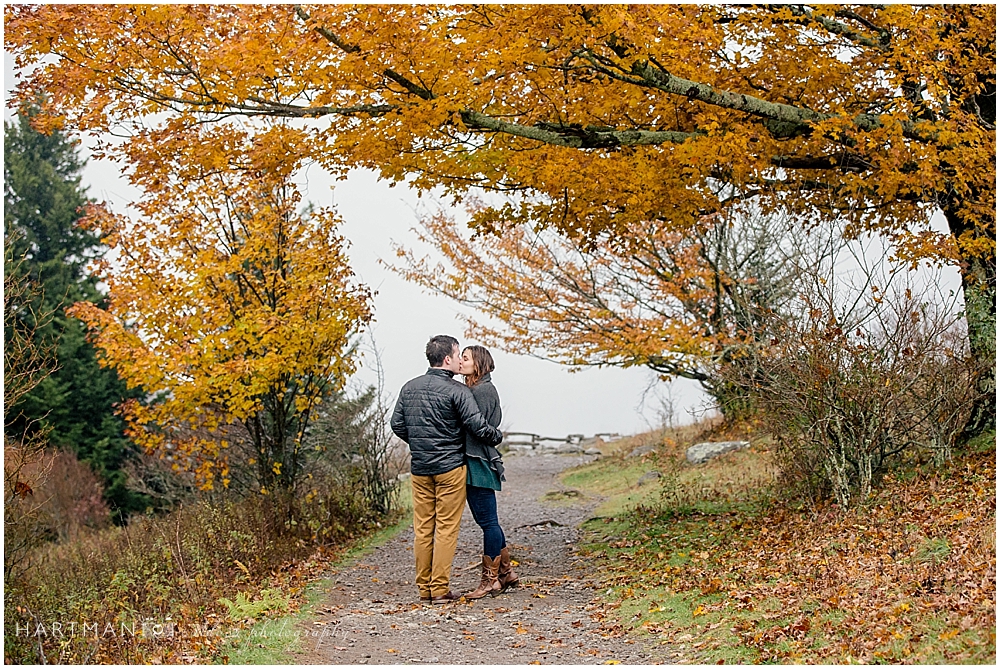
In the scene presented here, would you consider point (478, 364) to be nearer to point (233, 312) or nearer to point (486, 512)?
point (486, 512)

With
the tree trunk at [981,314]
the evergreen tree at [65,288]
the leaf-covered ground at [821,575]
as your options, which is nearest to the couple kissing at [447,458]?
the leaf-covered ground at [821,575]

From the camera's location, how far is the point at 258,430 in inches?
414

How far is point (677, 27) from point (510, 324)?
359 inches

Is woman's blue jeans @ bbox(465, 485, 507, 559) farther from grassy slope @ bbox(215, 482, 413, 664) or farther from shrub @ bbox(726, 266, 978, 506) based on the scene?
shrub @ bbox(726, 266, 978, 506)

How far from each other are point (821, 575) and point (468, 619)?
2468 mm

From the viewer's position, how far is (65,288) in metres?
→ 26.4

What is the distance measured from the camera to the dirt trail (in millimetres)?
5676

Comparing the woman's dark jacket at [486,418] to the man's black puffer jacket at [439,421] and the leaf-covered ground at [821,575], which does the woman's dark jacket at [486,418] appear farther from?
the leaf-covered ground at [821,575]

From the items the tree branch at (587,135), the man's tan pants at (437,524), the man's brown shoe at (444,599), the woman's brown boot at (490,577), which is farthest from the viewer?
the tree branch at (587,135)

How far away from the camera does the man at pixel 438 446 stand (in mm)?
6832

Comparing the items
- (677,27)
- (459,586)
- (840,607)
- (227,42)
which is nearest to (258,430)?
(459,586)

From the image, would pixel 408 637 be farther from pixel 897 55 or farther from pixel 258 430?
pixel 897 55

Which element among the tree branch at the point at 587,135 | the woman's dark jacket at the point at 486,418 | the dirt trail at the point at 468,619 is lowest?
the dirt trail at the point at 468,619

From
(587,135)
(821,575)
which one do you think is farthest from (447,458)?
(587,135)
